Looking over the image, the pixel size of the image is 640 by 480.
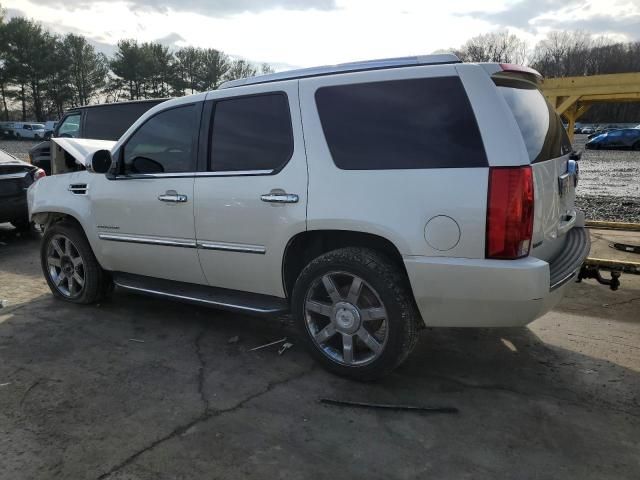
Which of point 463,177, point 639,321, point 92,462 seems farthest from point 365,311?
point 639,321

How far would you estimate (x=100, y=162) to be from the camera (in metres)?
4.35

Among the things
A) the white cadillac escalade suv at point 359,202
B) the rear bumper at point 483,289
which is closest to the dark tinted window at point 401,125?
the white cadillac escalade suv at point 359,202

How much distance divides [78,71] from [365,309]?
218 ft

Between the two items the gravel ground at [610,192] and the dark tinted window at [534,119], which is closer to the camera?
the dark tinted window at [534,119]

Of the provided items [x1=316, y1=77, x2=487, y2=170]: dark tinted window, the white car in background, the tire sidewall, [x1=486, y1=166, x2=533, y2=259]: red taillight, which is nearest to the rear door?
[x1=486, y1=166, x2=533, y2=259]: red taillight

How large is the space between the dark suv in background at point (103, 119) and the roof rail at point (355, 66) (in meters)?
5.33

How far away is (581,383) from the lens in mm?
3334

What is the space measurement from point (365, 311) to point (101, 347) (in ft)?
7.18

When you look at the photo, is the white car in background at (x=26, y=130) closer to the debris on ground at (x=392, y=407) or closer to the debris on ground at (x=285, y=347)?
the debris on ground at (x=285, y=347)

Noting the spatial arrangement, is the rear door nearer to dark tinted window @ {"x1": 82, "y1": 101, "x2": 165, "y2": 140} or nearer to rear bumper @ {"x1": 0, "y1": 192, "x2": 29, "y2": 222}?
dark tinted window @ {"x1": 82, "y1": 101, "x2": 165, "y2": 140}

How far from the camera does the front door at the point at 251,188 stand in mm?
3406

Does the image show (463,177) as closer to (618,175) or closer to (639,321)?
(639,321)

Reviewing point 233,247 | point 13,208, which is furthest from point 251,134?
point 13,208

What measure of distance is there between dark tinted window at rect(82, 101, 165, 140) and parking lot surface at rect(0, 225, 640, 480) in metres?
5.26
